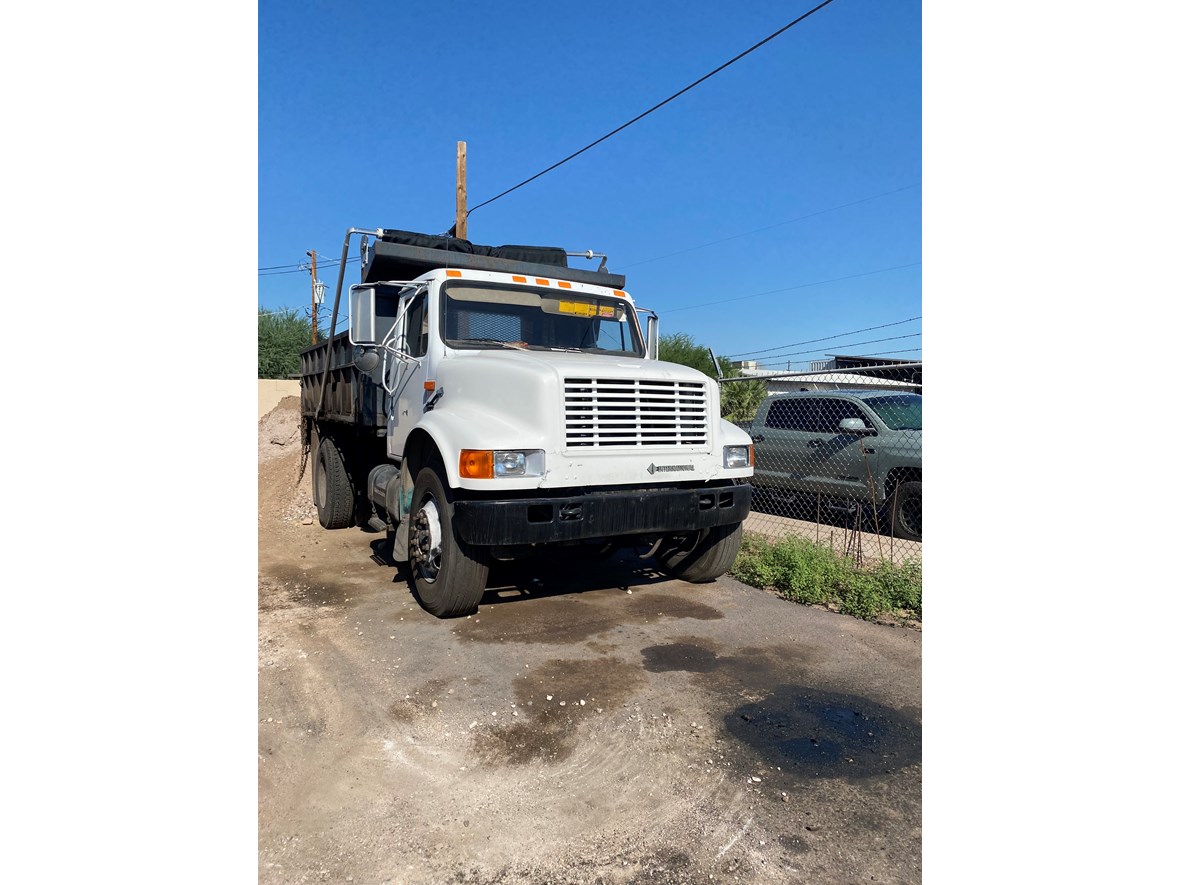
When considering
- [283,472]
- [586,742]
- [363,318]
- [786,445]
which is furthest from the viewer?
[283,472]

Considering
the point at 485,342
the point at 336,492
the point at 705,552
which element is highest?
the point at 485,342

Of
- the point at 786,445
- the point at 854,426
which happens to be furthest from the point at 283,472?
the point at 854,426

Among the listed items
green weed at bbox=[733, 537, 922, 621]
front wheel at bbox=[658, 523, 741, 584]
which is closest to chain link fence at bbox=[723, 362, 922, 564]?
green weed at bbox=[733, 537, 922, 621]

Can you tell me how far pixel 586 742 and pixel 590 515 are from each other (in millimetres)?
1677

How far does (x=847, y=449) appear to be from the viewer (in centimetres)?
884

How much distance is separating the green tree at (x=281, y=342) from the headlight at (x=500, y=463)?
2781cm

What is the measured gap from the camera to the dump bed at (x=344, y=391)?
7375mm

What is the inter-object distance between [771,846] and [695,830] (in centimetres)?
27

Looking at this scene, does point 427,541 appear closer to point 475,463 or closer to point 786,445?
point 475,463

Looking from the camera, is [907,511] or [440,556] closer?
[440,556]

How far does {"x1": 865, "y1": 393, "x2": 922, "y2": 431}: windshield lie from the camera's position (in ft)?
28.0

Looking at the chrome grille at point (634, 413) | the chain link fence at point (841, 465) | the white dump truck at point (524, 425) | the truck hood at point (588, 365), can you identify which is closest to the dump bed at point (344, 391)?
the white dump truck at point (524, 425)

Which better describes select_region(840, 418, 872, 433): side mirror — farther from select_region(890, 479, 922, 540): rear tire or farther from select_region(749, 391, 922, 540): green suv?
select_region(890, 479, 922, 540): rear tire

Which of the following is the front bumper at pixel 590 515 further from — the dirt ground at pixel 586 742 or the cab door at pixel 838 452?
the cab door at pixel 838 452
